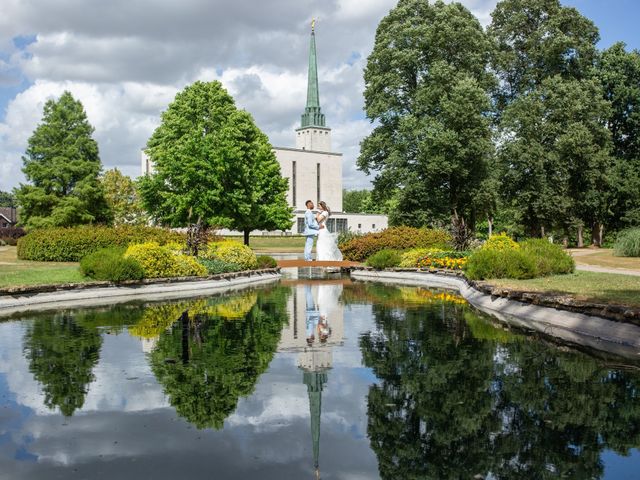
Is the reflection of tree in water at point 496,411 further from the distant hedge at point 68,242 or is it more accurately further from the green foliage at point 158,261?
the distant hedge at point 68,242

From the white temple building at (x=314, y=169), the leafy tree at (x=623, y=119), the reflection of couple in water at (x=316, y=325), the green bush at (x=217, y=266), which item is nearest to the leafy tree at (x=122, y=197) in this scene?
the white temple building at (x=314, y=169)

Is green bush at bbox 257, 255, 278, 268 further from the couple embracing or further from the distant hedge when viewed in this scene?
the distant hedge

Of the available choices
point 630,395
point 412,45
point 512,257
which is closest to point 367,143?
point 412,45

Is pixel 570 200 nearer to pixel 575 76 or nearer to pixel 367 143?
pixel 575 76

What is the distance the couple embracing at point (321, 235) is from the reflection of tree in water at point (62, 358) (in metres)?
20.9

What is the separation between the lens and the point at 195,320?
1436 centimetres

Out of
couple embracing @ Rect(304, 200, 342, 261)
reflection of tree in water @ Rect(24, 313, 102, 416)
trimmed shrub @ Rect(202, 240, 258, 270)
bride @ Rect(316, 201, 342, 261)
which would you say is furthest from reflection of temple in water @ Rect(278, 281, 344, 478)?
bride @ Rect(316, 201, 342, 261)

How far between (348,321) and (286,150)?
310 feet

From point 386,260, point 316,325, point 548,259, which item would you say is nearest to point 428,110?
point 386,260

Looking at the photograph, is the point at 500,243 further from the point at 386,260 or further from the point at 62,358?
the point at 62,358

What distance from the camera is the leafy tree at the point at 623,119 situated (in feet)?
153

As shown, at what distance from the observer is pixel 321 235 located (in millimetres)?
35812

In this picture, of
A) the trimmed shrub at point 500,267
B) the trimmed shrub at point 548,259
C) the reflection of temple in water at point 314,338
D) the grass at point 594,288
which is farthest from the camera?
the trimmed shrub at point 548,259

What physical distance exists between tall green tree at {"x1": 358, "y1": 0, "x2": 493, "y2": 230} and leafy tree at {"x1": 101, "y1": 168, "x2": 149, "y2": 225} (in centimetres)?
3589
